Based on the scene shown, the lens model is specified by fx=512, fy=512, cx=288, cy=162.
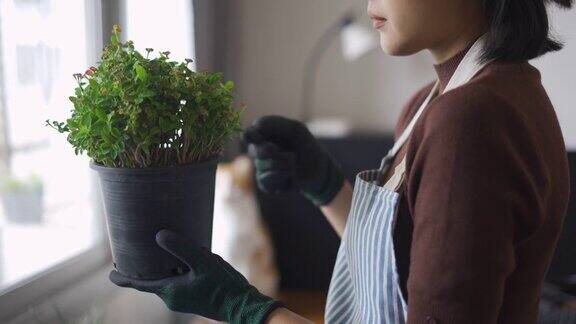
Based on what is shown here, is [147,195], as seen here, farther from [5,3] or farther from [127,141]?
[5,3]

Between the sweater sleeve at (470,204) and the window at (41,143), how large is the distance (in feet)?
3.04

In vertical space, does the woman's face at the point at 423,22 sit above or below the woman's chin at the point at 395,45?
above

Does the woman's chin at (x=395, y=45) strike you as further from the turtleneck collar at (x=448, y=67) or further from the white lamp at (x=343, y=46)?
the white lamp at (x=343, y=46)

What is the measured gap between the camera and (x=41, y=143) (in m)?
1.39

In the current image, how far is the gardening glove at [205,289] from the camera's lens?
0.69 meters

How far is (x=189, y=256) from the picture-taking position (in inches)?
26.9

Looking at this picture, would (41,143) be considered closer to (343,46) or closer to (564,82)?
(343,46)

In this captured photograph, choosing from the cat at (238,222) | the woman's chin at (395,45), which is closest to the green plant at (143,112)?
the woman's chin at (395,45)

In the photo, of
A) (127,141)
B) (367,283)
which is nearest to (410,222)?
(367,283)

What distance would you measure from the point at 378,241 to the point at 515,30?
316 millimetres

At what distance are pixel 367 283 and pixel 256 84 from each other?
1.72m

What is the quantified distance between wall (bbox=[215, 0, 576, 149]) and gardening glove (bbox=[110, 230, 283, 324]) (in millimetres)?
1576

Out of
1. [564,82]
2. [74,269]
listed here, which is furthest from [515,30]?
[564,82]

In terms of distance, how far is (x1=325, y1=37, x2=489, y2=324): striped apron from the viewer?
0.67 meters
